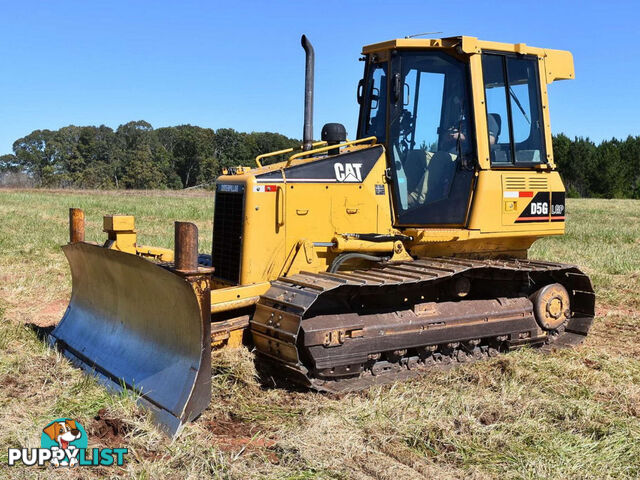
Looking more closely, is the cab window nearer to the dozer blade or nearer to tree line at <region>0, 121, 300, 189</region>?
the dozer blade

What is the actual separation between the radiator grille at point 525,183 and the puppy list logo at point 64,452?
173 inches

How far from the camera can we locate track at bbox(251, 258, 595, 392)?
5.37 metres

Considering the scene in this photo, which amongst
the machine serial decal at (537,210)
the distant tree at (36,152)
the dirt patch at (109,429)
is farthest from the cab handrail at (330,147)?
the distant tree at (36,152)

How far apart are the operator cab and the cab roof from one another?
0.01 m

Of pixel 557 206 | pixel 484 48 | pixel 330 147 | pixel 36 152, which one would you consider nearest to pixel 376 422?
pixel 330 147

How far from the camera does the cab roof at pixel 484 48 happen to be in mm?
6379

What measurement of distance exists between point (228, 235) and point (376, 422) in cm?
235

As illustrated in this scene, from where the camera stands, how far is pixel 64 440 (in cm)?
434

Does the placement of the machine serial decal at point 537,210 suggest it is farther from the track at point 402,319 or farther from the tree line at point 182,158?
the tree line at point 182,158

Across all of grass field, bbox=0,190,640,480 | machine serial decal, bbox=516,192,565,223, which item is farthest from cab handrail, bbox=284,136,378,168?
grass field, bbox=0,190,640,480

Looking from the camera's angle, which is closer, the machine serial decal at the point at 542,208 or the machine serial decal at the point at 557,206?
the machine serial decal at the point at 542,208

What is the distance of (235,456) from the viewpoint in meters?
4.21

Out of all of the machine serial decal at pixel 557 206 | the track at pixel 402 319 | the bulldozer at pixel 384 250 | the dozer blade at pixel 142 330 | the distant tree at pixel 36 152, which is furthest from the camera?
the distant tree at pixel 36 152

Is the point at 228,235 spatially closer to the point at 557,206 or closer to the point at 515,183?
the point at 515,183
